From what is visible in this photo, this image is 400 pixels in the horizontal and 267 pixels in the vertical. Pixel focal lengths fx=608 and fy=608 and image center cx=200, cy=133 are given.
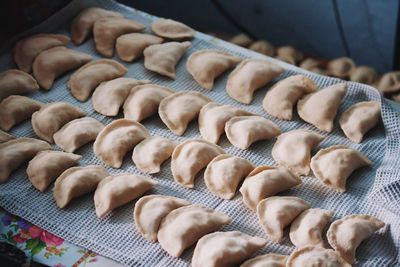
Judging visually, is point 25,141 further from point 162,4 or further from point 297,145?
point 162,4

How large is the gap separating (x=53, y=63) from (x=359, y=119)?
91cm

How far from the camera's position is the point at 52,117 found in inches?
64.8

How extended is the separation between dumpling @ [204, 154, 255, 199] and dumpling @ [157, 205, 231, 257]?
72 millimetres

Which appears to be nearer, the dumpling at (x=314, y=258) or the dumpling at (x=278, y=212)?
the dumpling at (x=314, y=258)

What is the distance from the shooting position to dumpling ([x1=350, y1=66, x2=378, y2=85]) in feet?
7.92

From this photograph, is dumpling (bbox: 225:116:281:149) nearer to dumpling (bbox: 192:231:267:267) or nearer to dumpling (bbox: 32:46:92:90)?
dumpling (bbox: 192:231:267:267)

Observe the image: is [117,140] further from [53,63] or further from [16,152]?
[53,63]

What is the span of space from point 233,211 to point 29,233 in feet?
1.55

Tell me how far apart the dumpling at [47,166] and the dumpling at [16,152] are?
0.10ft

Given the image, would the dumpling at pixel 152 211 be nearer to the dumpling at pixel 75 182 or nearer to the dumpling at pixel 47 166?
the dumpling at pixel 75 182

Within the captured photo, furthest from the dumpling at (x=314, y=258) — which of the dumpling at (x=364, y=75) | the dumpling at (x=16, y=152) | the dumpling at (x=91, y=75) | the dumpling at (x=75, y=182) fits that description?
the dumpling at (x=364, y=75)

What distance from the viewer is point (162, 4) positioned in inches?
112

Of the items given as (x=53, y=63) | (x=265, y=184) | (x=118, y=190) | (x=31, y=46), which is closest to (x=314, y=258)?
(x=265, y=184)

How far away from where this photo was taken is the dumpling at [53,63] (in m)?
1.82
